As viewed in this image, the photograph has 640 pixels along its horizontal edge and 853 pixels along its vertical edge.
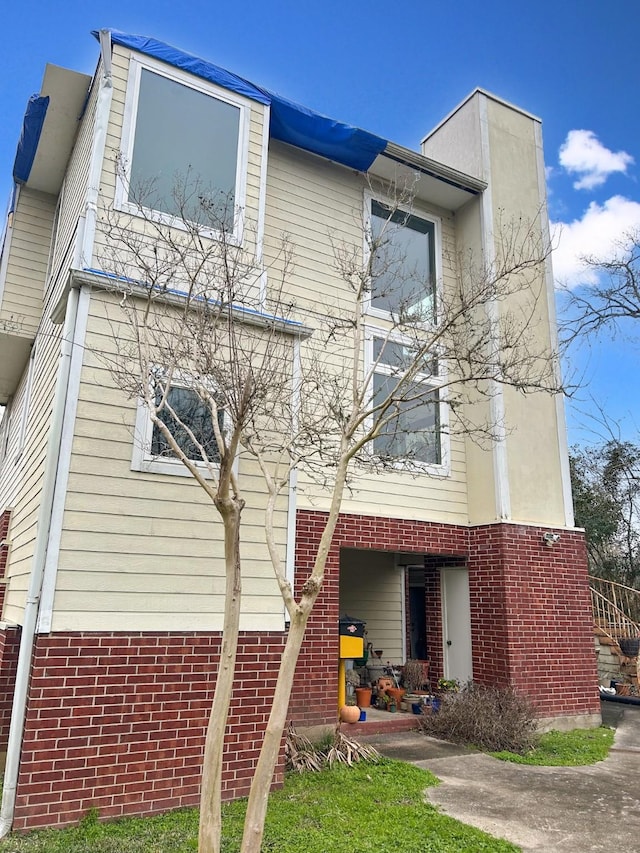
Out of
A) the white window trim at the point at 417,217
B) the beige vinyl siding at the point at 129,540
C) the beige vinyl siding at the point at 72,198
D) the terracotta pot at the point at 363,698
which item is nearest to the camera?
the beige vinyl siding at the point at 129,540

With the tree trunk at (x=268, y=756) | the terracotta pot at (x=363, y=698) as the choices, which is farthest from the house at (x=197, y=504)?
the tree trunk at (x=268, y=756)

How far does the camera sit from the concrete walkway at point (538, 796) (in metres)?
4.75

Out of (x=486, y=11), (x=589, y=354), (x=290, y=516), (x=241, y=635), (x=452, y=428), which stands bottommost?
(x=241, y=635)

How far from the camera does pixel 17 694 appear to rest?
190 inches

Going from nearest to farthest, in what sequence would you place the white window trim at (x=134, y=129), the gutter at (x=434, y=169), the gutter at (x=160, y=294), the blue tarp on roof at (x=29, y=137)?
the gutter at (x=160, y=294) < the white window trim at (x=134, y=129) < the blue tarp on roof at (x=29, y=137) < the gutter at (x=434, y=169)

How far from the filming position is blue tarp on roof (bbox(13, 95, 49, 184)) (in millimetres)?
8047

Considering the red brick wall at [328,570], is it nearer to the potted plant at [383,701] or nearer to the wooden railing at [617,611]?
the potted plant at [383,701]

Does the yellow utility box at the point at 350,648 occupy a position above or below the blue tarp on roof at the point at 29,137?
below

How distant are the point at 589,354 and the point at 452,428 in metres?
3.85

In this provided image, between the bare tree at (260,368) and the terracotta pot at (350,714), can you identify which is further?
the terracotta pot at (350,714)

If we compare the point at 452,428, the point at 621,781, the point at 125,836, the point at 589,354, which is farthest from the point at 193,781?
the point at 589,354

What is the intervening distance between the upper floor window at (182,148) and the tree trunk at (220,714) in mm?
3858

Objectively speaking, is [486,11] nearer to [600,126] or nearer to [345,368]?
[600,126]

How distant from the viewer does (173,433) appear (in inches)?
228
